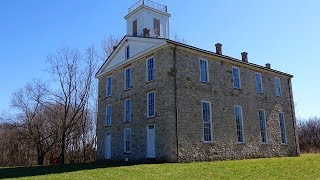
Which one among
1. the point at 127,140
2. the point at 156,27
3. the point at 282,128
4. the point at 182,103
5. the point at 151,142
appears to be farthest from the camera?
the point at 282,128

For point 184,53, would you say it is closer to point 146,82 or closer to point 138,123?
point 146,82

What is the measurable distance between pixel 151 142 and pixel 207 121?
413 centimetres

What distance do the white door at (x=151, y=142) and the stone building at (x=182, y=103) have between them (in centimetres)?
7

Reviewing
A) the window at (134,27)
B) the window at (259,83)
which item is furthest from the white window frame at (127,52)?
the window at (259,83)

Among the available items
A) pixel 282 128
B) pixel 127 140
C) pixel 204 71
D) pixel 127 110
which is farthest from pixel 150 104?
pixel 282 128

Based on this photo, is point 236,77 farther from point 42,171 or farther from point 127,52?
point 42,171

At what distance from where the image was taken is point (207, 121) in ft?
71.8

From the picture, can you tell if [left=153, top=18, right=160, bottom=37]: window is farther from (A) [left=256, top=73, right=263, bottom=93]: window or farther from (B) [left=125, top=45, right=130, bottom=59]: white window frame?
(A) [left=256, top=73, right=263, bottom=93]: window

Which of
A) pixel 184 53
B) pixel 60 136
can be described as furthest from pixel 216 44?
pixel 60 136

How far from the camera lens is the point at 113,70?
2708 cm

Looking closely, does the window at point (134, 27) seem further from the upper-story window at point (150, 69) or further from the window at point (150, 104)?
the window at point (150, 104)

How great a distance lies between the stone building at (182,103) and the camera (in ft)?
67.9

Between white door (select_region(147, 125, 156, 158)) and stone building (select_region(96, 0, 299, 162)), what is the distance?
0.22 ft

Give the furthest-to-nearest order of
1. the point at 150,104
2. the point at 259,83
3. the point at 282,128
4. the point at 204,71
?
1. the point at 282,128
2. the point at 259,83
3. the point at 204,71
4. the point at 150,104
